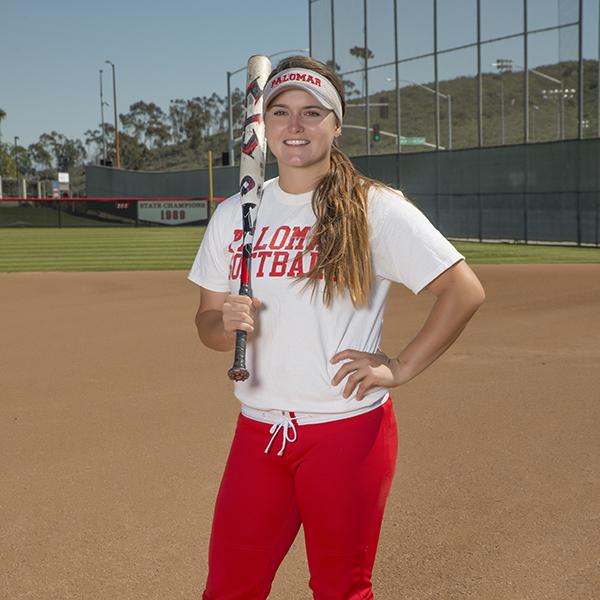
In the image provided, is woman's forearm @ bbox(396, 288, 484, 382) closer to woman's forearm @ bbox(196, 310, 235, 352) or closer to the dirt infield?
woman's forearm @ bbox(196, 310, 235, 352)

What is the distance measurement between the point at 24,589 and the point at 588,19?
109 feet

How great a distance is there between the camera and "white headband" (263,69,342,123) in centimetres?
291

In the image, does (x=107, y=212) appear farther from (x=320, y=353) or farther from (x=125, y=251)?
(x=320, y=353)

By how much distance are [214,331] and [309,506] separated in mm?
675

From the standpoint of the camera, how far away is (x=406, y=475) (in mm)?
6055

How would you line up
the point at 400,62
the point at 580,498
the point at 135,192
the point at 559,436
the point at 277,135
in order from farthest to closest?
1. the point at 135,192
2. the point at 400,62
3. the point at 559,436
4. the point at 580,498
5. the point at 277,135

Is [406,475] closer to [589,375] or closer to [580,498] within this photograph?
[580,498]

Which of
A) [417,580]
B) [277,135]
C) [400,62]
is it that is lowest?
[417,580]

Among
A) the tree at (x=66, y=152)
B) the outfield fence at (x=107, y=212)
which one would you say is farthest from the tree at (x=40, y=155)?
the outfield fence at (x=107, y=212)

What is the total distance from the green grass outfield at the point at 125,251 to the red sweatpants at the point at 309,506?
1984 centimetres

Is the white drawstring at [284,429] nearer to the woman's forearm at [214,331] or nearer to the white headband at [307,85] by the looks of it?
the woman's forearm at [214,331]

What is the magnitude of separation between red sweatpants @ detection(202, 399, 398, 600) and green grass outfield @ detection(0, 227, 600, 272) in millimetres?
19838

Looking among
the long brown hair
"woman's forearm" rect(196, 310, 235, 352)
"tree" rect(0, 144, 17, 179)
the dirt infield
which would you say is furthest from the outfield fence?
"tree" rect(0, 144, 17, 179)

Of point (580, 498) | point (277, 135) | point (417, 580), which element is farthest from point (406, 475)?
point (277, 135)
